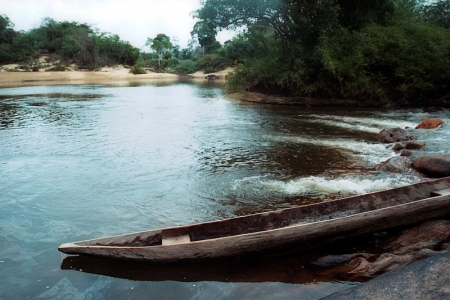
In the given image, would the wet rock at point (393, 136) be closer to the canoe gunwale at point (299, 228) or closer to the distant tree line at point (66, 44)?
the canoe gunwale at point (299, 228)

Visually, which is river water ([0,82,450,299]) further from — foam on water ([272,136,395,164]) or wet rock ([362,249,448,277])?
wet rock ([362,249,448,277])

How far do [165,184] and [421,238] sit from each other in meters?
4.71

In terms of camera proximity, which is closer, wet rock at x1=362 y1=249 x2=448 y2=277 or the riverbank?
wet rock at x1=362 y1=249 x2=448 y2=277

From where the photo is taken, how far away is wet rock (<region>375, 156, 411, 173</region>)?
25.3ft

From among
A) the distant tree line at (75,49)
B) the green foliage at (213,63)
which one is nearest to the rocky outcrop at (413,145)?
the distant tree line at (75,49)

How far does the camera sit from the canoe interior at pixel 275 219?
4.25m

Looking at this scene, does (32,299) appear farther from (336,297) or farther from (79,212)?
(336,297)

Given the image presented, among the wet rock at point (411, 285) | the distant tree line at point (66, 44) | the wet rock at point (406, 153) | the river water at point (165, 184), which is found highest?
the distant tree line at point (66, 44)

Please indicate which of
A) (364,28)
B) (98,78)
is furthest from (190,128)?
(98,78)

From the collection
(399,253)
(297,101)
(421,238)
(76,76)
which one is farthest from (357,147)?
(76,76)

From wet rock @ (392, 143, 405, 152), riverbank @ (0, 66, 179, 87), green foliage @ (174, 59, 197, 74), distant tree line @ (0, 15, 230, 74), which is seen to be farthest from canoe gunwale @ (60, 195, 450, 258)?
green foliage @ (174, 59, 197, 74)

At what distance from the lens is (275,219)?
4.74 metres

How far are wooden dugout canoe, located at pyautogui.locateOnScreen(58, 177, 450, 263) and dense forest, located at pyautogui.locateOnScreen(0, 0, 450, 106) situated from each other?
15.3 metres

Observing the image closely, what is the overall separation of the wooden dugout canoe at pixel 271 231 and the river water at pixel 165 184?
29 cm
